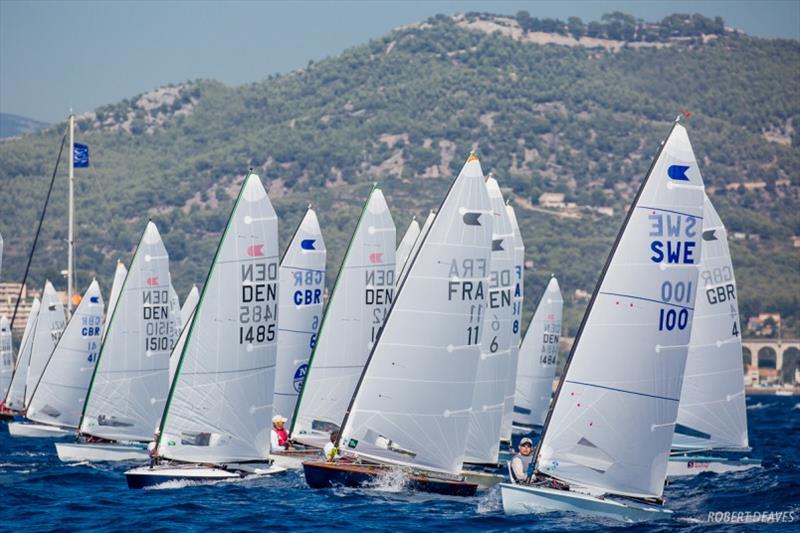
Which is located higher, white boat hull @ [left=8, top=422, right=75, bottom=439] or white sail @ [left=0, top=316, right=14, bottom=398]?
white sail @ [left=0, top=316, right=14, bottom=398]

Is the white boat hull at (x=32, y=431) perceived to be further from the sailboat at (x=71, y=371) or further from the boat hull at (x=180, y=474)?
the boat hull at (x=180, y=474)

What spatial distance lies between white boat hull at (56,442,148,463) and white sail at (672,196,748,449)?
12.7m

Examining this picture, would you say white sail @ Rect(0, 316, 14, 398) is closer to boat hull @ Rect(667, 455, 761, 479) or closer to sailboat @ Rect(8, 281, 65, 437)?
sailboat @ Rect(8, 281, 65, 437)

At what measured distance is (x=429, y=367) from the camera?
27.7m

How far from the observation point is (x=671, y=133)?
24.3m

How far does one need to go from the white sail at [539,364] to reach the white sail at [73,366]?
14.4 metres

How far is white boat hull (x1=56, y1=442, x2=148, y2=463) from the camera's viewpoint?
36000 millimetres

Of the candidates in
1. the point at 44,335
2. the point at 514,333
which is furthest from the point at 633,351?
the point at 44,335

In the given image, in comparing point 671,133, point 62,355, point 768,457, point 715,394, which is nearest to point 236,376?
point 671,133

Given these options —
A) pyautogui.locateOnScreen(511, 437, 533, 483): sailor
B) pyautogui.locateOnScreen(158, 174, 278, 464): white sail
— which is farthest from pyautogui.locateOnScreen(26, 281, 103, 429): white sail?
pyautogui.locateOnScreen(511, 437, 533, 483): sailor

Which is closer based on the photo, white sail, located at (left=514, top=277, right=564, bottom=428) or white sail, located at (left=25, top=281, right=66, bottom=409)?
white sail, located at (left=514, top=277, right=564, bottom=428)

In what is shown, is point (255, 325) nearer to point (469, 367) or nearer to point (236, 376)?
point (236, 376)

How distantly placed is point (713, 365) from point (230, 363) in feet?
40.7

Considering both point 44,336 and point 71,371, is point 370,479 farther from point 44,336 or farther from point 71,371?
point 44,336
